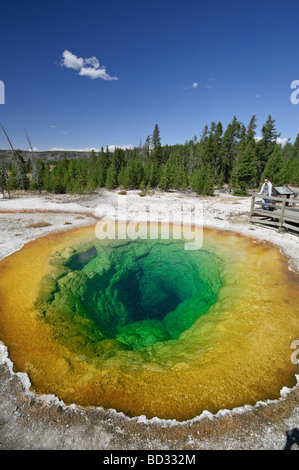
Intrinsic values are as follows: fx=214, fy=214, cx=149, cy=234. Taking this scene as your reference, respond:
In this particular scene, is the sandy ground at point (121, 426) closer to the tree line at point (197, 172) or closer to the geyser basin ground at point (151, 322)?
the geyser basin ground at point (151, 322)

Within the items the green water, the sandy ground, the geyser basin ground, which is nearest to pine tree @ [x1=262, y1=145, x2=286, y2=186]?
the geyser basin ground

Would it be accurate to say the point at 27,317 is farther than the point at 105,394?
Yes

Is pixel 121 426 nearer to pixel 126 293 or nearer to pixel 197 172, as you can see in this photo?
pixel 126 293

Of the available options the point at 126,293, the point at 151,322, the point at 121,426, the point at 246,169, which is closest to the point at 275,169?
the point at 246,169

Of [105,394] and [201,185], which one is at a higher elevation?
[201,185]

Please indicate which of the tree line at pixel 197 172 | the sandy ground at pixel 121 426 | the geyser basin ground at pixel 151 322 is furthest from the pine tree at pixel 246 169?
the sandy ground at pixel 121 426

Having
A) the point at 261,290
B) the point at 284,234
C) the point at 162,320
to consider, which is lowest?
the point at 162,320
